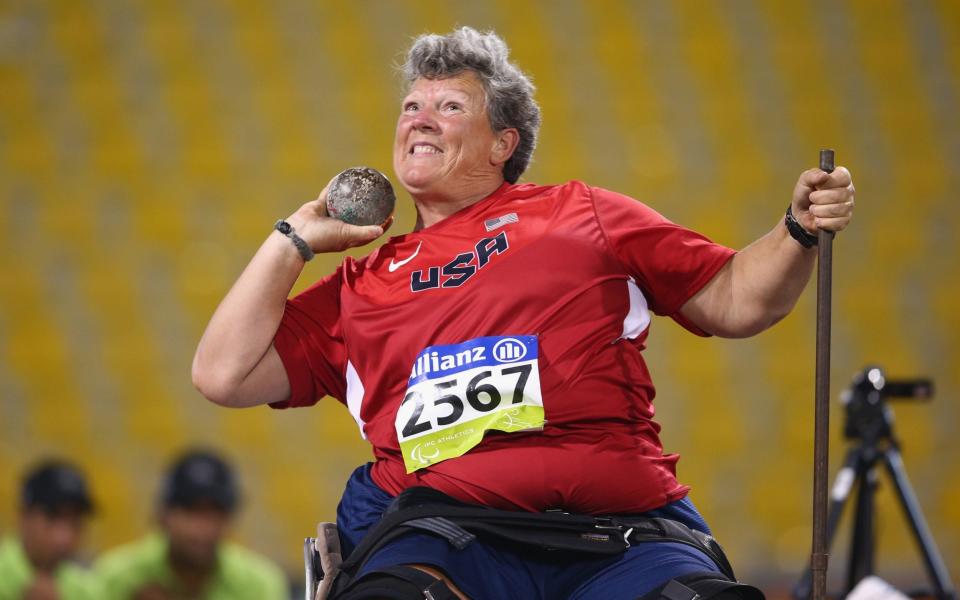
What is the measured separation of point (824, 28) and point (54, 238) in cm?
327

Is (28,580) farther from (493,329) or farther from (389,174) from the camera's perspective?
(493,329)

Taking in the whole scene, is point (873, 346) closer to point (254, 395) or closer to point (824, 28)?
point (824, 28)

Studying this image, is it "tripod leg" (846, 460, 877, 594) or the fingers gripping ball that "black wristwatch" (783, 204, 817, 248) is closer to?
the fingers gripping ball

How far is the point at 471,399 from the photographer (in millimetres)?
1965

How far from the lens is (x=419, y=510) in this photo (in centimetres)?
189

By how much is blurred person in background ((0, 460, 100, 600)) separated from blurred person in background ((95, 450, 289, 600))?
0.13 meters

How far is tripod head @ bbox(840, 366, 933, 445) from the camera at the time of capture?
2.97 meters

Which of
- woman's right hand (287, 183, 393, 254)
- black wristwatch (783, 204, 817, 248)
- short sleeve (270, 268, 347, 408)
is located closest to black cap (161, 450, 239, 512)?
short sleeve (270, 268, 347, 408)

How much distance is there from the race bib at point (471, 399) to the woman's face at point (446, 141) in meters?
0.37

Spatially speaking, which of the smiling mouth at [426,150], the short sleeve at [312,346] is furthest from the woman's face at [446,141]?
the short sleeve at [312,346]

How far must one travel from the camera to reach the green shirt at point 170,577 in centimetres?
381

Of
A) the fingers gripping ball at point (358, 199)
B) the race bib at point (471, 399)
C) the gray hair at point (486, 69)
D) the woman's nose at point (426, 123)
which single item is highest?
the gray hair at point (486, 69)

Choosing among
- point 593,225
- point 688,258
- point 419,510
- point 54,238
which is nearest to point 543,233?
point 593,225

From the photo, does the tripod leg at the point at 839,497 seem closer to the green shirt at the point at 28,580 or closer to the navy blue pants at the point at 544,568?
the navy blue pants at the point at 544,568
